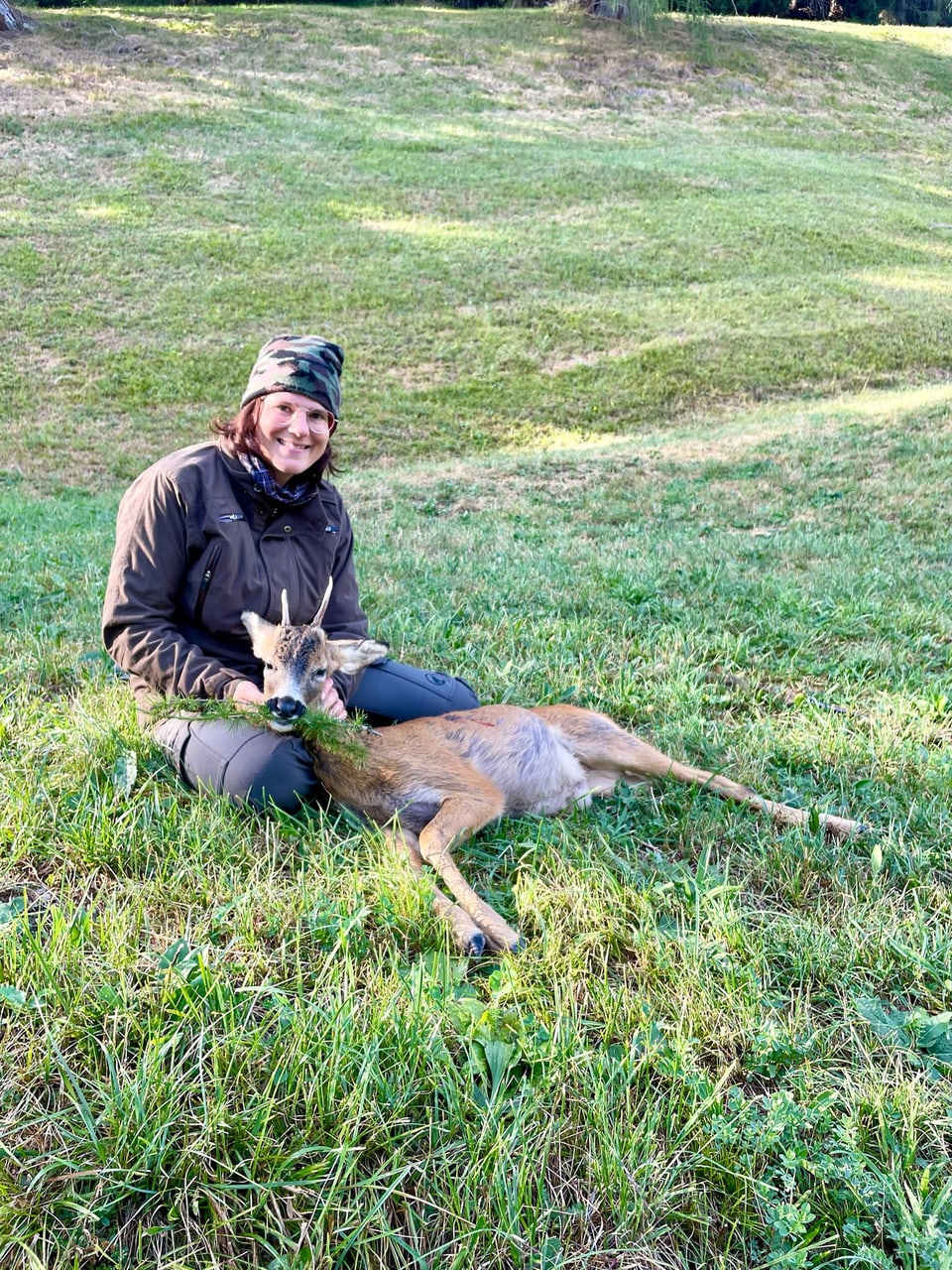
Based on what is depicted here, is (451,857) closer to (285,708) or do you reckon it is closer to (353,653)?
(285,708)

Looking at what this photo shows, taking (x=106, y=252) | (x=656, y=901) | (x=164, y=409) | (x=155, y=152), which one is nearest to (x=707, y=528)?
(x=656, y=901)

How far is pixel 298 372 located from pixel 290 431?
23cm

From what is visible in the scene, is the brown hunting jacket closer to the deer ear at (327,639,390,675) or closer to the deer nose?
the deer ear at (327,639,390,675)

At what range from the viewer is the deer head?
3.23 metres

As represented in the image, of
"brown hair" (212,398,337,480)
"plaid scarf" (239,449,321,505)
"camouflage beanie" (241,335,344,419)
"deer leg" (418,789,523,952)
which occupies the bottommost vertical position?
"deer leg" (418,789,523,952)

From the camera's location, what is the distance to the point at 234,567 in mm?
3705

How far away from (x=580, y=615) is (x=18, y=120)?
2876 centimetres

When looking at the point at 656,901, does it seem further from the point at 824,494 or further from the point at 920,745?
the point at 824,494

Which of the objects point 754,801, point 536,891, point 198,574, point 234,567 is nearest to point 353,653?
point 234,567

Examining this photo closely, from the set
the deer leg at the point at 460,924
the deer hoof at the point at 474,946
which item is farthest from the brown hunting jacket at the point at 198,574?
the deer hoof at the point at 474,946

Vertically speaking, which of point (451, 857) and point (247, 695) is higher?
point (247, 695)

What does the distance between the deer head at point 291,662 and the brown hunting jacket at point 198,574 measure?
0.58ft

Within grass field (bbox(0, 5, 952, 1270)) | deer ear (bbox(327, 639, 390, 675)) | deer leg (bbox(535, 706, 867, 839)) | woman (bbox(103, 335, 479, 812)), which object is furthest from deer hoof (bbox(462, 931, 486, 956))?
deer ear (bbox(327, 639, 390, 675))

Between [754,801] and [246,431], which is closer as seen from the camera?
[754,801]
